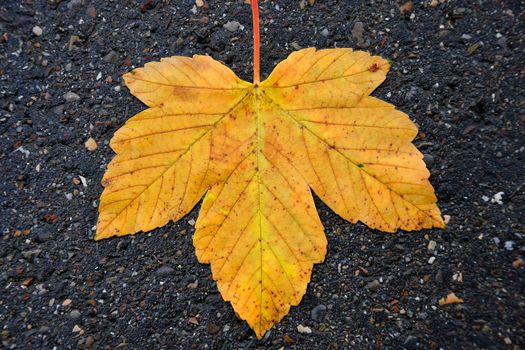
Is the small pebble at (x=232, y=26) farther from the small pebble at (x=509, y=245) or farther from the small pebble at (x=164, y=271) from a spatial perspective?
the small pebble at (x=509, y=245)

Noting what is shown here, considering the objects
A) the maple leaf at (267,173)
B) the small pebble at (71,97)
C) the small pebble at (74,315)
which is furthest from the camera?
the small pebble at (71,97)

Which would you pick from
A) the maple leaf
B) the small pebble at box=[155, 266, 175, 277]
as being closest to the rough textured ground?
Answer: the small pebble at box=[155, 266, 175, 277]

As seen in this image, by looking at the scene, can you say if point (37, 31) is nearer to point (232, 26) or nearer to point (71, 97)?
point (71, 97)

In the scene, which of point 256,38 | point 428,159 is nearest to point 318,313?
point 428,159

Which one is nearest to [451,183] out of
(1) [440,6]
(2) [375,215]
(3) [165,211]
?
(2) [375,215]

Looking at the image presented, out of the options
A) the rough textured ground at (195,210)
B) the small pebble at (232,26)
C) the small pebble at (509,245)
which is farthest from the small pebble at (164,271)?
the small pebble at (509,245)

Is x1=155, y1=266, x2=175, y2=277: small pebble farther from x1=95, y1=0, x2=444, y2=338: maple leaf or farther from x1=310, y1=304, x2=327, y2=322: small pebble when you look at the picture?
x1=310, y1=304, x2=327, y2=322: small pebble
